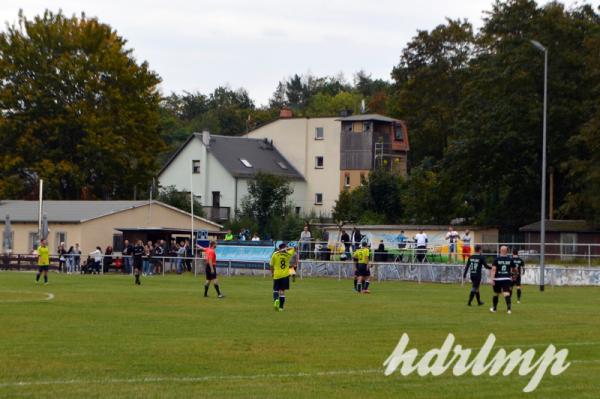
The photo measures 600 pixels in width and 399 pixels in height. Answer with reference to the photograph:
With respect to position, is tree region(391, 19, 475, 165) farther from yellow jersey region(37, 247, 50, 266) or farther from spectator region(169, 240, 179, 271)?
yellow jersey region(37, 247, 50, 266)

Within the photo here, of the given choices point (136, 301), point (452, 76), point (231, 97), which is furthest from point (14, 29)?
point (231, 97)

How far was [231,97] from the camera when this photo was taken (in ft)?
593

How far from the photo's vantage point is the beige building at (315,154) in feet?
347

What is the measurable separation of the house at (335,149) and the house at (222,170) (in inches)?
47.7

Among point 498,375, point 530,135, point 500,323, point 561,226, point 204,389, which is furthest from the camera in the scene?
point 530,135

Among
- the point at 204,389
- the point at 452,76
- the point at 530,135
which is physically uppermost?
the point at 452,76

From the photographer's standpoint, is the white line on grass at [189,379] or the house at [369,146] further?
the house at [369,146]

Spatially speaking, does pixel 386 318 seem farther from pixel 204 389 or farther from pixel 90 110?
pixel 90 110

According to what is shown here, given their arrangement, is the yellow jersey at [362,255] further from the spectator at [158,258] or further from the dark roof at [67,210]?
the dark roof at [67,210]

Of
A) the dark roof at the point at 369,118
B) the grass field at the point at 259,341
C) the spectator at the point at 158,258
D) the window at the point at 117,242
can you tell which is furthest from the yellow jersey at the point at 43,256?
the dark roof at the point at 369,118

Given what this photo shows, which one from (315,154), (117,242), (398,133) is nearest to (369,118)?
(398,133)

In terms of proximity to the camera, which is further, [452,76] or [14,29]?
[452,76]

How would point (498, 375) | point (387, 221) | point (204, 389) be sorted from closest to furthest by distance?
point (204, 389)
point (498, 375)
point (387, 221)

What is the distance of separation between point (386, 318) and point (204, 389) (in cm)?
1338
